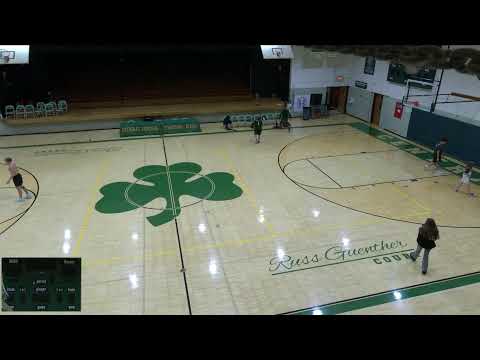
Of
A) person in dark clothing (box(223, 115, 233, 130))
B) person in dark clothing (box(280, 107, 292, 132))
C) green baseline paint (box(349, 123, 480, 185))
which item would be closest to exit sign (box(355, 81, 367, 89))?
green baseline paint (box(349, 123, 480, 185))

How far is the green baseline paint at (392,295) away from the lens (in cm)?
817

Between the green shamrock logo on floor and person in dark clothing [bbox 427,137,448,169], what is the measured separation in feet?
28.9

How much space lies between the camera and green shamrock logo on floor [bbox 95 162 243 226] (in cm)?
1243

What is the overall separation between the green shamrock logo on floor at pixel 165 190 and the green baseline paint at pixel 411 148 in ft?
31.7

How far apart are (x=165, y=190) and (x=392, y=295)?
28.3ft

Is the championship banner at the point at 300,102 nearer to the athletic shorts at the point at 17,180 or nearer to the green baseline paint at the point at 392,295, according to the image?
the green baseline paint at the point at 392,295

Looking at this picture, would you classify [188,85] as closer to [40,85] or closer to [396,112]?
[40,85]

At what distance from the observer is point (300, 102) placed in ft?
81.4

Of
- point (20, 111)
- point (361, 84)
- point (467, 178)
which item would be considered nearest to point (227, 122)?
point (361, 84)

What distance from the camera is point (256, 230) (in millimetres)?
11219

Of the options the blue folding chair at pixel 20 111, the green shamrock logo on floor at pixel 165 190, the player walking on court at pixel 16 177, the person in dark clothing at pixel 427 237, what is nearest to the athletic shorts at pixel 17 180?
the player walking on court at pixel 16 177

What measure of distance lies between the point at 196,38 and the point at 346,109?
26168 mm
